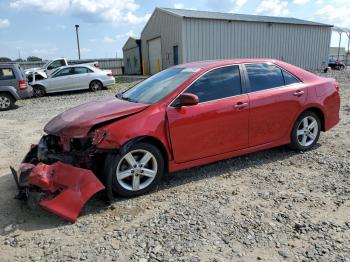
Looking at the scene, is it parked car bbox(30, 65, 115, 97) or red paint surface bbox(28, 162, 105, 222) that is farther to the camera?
parked car bbox(30, 65, 115, 97)

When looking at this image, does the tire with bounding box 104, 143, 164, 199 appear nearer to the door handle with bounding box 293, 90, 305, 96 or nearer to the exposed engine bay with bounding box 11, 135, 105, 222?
the exposed engine bay with bounding box 11, 135, 105, 222

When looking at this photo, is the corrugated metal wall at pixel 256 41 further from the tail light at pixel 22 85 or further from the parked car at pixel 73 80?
the tail light at pixel 22 85

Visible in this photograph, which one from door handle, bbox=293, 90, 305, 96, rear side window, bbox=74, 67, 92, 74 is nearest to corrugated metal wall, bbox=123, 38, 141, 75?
rear side window, bbox=74, 67, 92, 74

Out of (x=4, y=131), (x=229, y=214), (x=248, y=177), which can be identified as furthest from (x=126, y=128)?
(x=4, y=131)

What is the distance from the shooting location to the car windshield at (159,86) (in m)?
4.64

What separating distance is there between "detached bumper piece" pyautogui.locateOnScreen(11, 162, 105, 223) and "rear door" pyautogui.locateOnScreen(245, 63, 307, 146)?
244cm

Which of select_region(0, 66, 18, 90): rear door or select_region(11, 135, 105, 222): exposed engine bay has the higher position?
select_region(0, 66, 18, 90): rear door

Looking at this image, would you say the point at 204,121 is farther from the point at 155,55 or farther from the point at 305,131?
the point at 155,55

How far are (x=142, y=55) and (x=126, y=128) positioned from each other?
93.0 ft

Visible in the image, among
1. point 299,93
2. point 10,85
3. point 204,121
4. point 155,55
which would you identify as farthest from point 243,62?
point 155,55

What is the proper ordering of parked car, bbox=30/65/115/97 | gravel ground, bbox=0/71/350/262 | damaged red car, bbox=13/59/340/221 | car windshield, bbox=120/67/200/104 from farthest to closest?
parked car, bbox=30/65/115/97, car windshield, bbox=120/67/200/104, damaged red car, bbox=13/59/340/221, gravel ground, bbox=0/71/350/262

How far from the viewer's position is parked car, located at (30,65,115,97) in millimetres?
16375

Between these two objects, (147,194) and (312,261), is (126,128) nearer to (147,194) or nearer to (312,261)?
(147,194)

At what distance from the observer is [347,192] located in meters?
4.25
